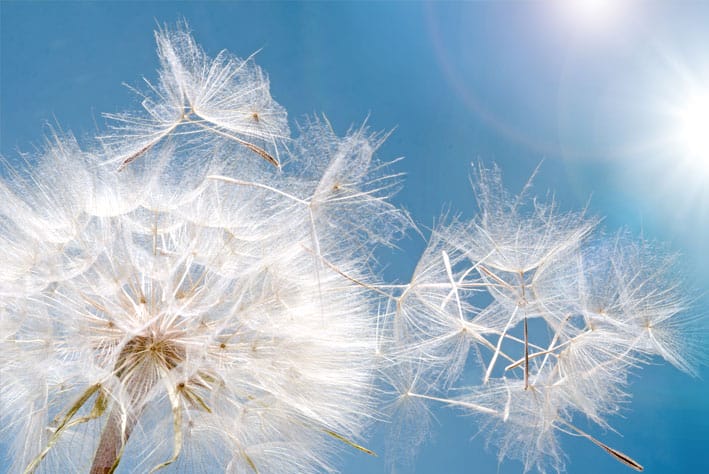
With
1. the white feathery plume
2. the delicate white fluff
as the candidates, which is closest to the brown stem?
the white feathery plume

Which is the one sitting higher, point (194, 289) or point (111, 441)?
point (194, 289)

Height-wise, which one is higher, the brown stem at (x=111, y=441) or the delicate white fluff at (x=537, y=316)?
the delicate white fluff at (x=537, y=316)

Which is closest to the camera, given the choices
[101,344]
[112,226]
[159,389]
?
[159,389]

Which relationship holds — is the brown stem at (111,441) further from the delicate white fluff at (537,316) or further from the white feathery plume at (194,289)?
the delicate white fluff at (537,316)

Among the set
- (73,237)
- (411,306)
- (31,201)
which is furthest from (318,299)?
(31,201)

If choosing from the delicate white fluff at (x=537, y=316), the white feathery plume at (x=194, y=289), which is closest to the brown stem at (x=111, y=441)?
the white feathery plume at (x=194, y=289)

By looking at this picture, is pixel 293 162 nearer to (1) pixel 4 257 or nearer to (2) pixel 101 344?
(2) pixel 101 344

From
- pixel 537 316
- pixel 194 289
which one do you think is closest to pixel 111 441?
pixel 194 289

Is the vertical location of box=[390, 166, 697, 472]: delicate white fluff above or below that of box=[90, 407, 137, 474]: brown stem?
above

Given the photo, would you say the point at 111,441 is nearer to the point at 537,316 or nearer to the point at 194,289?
the point at 194,289

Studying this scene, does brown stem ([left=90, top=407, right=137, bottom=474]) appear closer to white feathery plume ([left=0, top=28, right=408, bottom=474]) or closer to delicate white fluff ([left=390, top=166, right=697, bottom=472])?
white feathery plume ([left=0, top=28, right=408, bottom=474])

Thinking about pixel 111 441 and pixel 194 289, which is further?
pixel 194 289
